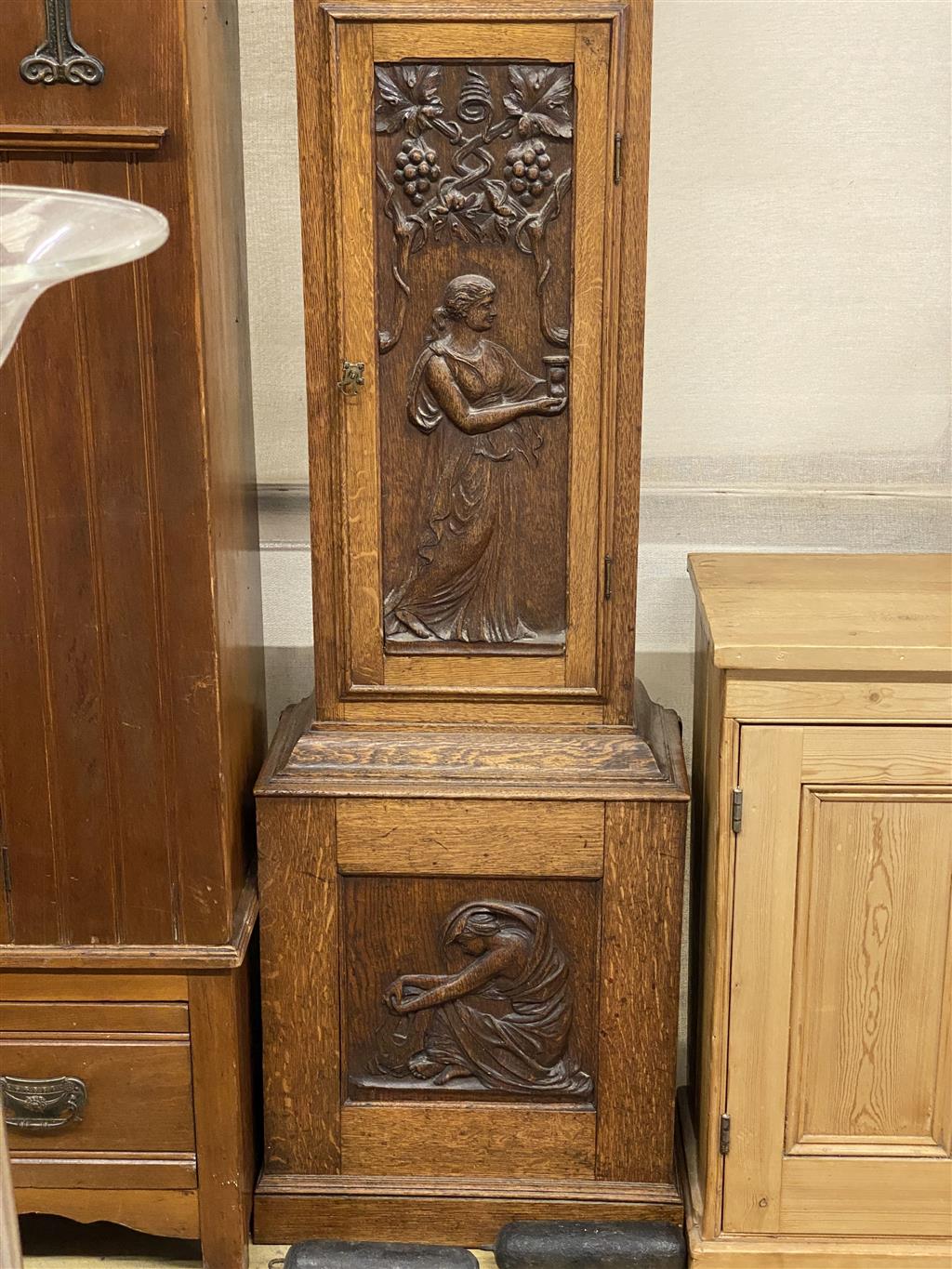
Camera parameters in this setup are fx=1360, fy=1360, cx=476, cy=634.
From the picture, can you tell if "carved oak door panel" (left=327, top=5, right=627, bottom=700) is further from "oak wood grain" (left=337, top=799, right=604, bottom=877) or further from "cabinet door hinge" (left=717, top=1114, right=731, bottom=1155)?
"cabinet door hinge" (left=717, top=1114, right=731, bottom=1155)

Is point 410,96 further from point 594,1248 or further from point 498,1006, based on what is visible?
point 594,1248

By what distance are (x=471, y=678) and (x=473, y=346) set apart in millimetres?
479

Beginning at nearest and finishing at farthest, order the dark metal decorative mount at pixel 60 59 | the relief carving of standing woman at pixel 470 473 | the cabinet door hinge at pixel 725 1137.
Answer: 1. the dark metal decorative mount at pixel 60 59
2. the relief carving of standing woman at pixel 470 473
3. the cabinet door hinge at pixel 725 1137

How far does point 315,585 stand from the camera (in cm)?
195

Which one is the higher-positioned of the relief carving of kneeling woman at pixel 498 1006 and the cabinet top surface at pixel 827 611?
the cabinet top surface at pixel 827 611

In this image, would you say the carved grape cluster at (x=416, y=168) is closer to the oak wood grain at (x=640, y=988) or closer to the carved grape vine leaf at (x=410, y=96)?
the carved grape vine leaf at (x=410, y=96)

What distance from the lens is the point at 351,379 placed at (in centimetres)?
187

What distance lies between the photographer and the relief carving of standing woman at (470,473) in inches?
73.0

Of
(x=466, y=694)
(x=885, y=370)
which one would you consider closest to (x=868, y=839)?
(x=466, y=694)

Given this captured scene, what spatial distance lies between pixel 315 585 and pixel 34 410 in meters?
0.45

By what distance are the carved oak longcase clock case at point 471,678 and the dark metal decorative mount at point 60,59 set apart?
0.28 m

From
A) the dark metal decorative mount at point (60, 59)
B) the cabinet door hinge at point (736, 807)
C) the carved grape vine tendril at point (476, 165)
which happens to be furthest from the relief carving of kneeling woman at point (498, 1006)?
the dark metal decorative mount at point (60, 59)

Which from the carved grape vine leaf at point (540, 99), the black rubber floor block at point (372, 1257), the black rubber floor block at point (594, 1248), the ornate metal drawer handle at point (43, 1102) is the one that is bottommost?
the black rubber floor block at point (372, 1257)

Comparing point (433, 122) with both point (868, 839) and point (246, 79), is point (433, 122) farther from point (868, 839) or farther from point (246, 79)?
point (868, 839)
